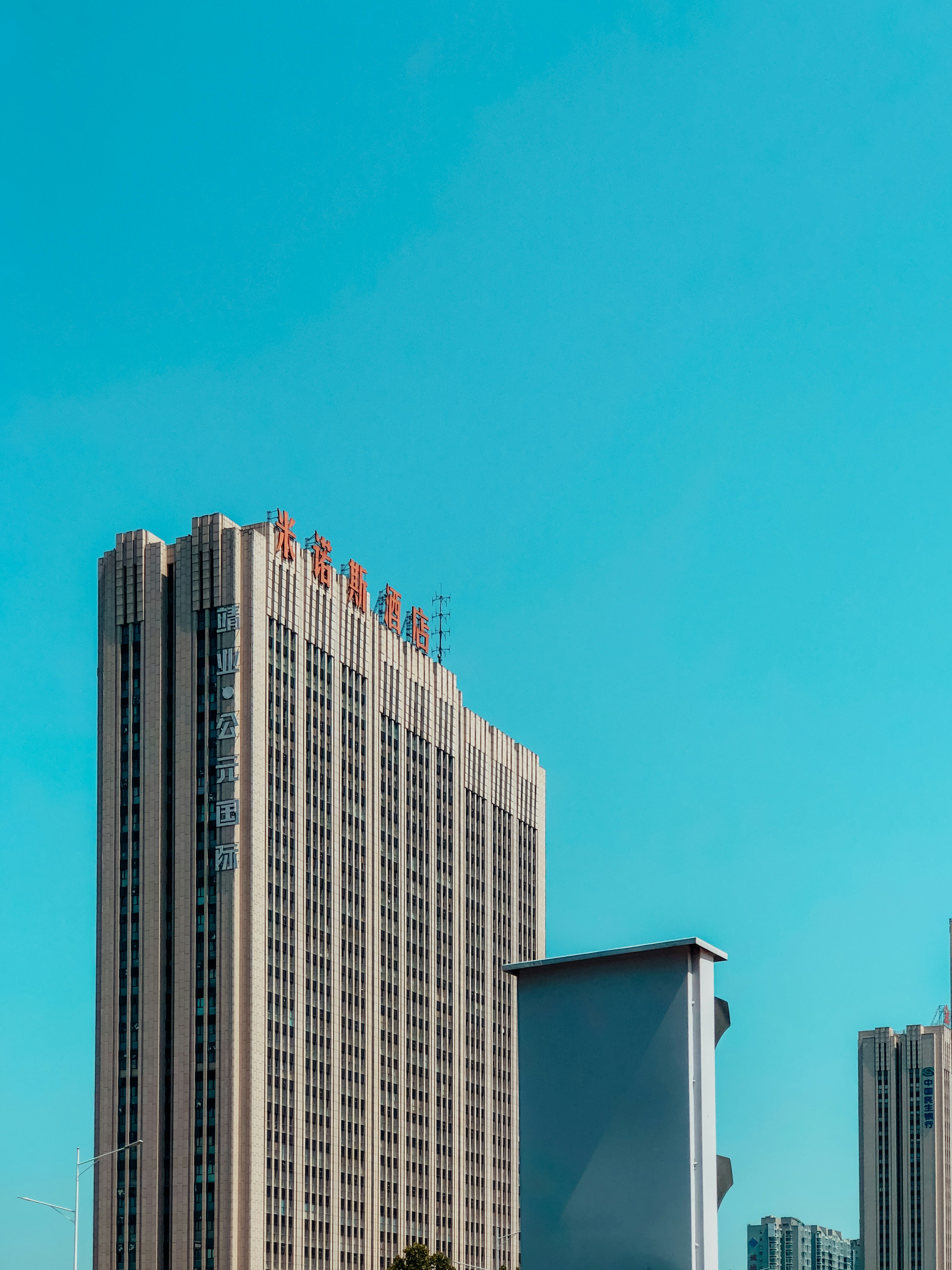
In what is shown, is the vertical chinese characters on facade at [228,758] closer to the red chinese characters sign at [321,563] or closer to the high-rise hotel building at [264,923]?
the high-rise hotel building at [264,923]

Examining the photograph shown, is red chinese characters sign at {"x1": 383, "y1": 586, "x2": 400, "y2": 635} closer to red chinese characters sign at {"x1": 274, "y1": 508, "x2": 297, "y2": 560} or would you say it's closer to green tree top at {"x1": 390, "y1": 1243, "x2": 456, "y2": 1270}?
red chinese characters sign at {"x1": 274, "y1": 508, "x2": 297, "y2": 560}

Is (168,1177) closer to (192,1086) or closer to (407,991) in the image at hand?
(192,1086)

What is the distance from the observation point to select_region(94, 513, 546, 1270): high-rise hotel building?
101562 millimetres

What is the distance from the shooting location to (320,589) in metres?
116

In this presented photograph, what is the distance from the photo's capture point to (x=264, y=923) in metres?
105

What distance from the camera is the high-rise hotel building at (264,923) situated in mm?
101562

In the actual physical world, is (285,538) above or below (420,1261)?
above

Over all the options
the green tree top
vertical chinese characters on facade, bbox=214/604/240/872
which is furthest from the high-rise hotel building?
the green tree top

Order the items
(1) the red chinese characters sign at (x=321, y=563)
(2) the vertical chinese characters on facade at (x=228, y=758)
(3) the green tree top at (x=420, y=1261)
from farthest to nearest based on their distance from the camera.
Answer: (1) the red chinese characters sign at (x=321, y=563) → (2) the vertical chinese characters on facade at (x=228, y=758) → (3) the green tree top at (x=420, y=1261)

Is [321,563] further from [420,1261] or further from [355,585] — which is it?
[420,1261]

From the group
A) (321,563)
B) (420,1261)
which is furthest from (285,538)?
(420,1261)

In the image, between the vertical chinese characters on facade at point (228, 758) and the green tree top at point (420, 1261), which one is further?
the vertical chinese characters on facade at point (228, 758)

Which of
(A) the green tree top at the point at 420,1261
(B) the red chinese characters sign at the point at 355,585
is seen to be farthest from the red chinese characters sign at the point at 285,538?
(A) the green tree top at the point at 420,1261

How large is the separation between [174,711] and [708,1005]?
96.0 metres
